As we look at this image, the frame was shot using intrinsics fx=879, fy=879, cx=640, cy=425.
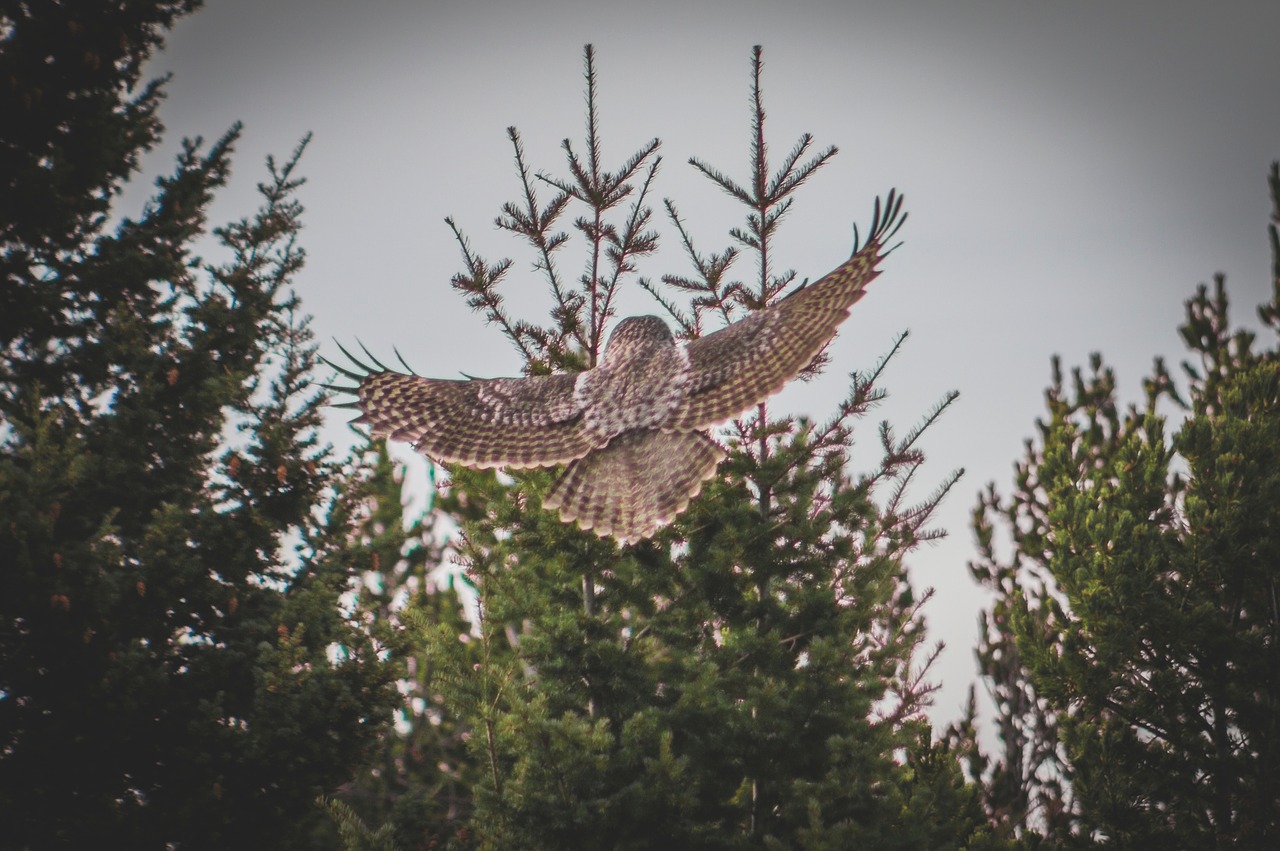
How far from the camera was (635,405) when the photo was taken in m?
5.61

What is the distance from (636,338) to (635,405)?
1.79 ft

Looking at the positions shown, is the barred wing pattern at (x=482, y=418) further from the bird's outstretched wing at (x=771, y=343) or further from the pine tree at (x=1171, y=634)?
the pine tree at (x=1171, y=634)

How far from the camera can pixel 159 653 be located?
7.27m

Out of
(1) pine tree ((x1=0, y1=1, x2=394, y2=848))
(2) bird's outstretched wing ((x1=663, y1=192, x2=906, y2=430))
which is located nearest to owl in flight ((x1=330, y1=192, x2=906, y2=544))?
(2) bird's outstretched wing ((x1=663, y1=192, x2=906, y2=430))

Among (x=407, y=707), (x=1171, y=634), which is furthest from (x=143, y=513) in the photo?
(x=1171, y=634)

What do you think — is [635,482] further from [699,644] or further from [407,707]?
[407,707]

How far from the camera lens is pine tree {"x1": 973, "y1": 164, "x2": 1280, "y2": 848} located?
645cm

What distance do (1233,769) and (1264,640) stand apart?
1.20m

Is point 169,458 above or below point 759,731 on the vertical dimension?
above

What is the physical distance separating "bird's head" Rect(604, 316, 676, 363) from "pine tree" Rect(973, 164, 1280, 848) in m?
4.07

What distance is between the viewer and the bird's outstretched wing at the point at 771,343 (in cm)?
541

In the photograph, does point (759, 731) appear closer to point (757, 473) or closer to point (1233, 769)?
point (757, 473)

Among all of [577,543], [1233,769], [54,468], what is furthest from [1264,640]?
[54,468]

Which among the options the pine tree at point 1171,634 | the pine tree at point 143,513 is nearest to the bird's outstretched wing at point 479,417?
the pine tree at point 143,513
